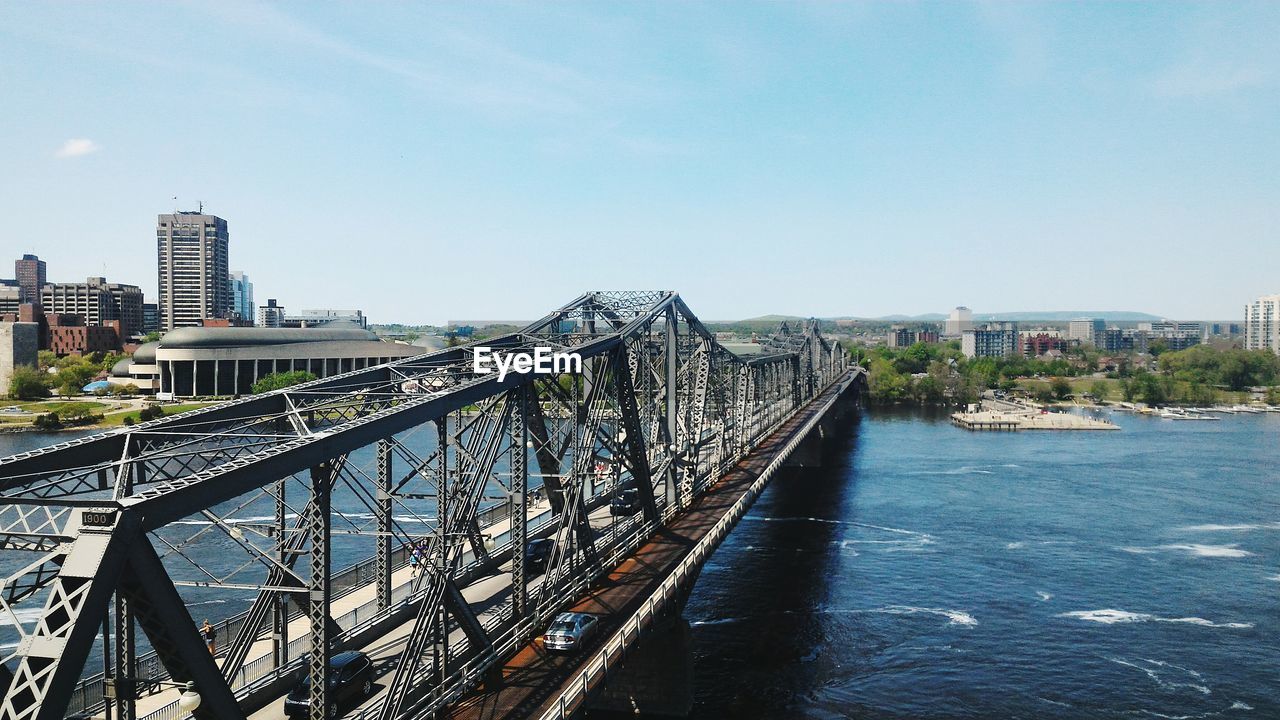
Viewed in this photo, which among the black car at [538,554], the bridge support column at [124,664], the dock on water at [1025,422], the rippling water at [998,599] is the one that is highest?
the bridge support column at [124,664]

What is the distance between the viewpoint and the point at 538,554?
44.6 metres

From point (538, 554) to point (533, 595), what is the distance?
8.28m

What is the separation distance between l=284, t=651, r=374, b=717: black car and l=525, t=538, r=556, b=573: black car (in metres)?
14.1

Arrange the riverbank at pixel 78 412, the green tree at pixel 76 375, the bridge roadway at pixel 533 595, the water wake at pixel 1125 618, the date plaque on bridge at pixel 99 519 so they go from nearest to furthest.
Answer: the date plaque on bridge at pixel 99 519
the bridge roadway at pixel 533 595
the water wake at pixel 1125 618
the riverbank at pixel 78 412
the green tree at pixel 76 375

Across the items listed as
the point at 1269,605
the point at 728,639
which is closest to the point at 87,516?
the point at 728,639

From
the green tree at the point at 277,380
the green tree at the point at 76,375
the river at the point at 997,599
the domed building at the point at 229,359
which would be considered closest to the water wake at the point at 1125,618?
the river at the point at 997,599

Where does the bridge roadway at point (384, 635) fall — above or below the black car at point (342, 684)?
below

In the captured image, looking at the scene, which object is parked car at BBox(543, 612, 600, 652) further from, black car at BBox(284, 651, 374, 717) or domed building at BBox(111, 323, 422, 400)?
domed building at BBox(111, 323, 422, 400)

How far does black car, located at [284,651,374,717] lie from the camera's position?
26328mm

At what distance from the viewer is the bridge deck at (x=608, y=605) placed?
2742 cm

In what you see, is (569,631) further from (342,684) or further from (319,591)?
(319,591)

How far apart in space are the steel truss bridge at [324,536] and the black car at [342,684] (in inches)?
16.3

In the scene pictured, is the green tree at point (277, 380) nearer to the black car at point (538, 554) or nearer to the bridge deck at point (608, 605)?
the bridge deck at point (608, 605)

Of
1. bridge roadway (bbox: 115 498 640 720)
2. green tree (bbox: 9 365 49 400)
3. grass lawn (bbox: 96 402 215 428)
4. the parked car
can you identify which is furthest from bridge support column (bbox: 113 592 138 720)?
green tree (bbox: 9 365 49 400)
